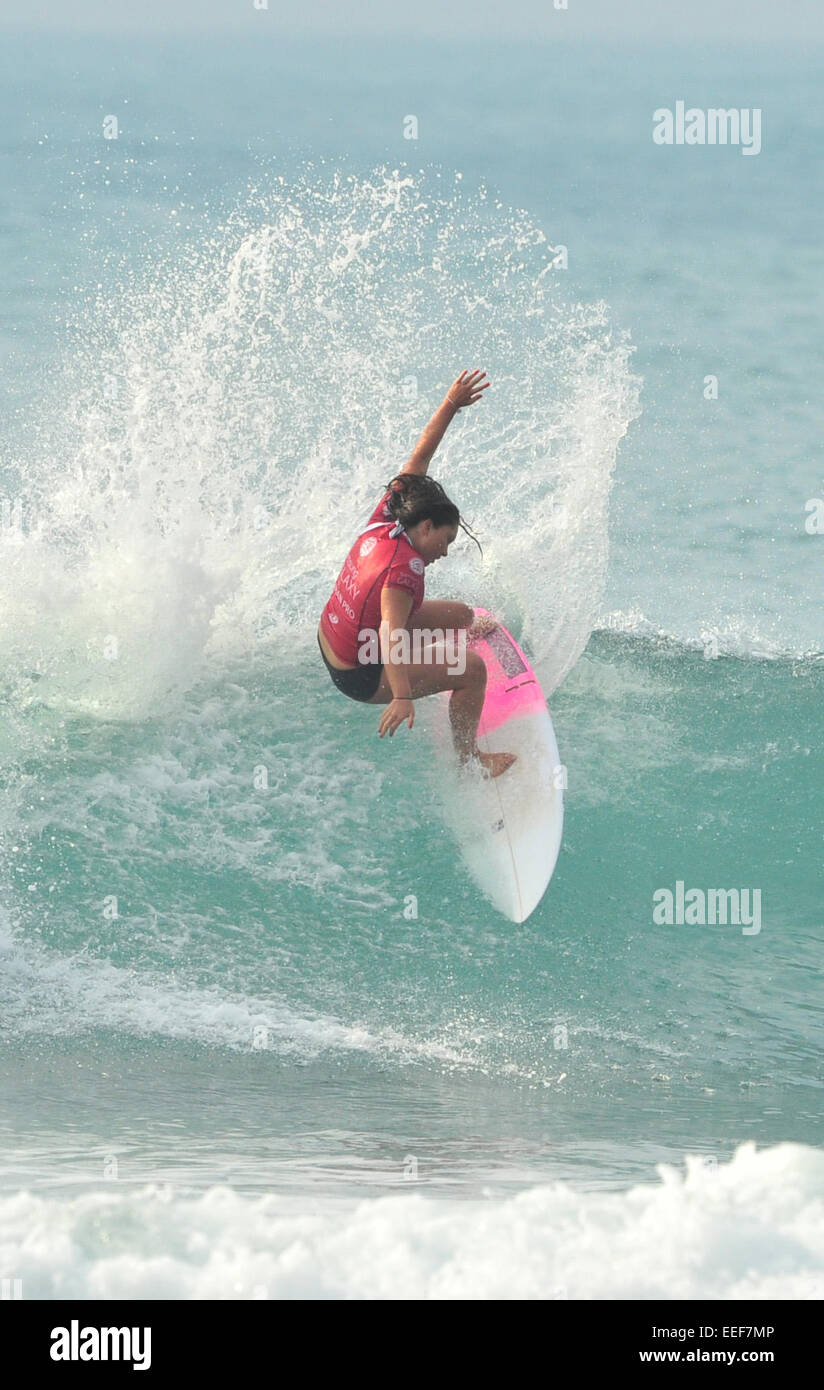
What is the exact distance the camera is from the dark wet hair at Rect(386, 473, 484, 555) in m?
6.66

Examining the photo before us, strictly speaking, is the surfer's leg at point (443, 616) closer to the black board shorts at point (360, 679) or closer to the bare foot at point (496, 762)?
the black board shorts at point (360, 679)

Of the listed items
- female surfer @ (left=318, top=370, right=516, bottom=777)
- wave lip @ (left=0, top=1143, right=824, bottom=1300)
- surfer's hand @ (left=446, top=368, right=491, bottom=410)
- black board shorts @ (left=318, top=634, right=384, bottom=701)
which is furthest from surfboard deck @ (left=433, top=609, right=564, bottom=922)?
wave lip @ (left=0, top=1143, right=824, bottom=1300)

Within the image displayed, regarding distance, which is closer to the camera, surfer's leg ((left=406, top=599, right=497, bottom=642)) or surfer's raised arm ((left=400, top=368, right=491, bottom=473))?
surfer's raised arm ((left=400, top=368, right=491, bottom=473))

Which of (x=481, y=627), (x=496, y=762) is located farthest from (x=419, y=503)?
(x=496, y=762)

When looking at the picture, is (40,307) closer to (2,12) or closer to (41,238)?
(41,238)

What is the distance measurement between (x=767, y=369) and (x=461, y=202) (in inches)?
446

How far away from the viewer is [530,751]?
769 centimetres

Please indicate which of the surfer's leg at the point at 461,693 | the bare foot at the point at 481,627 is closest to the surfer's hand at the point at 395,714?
the surfer's leg at the point at 461,693

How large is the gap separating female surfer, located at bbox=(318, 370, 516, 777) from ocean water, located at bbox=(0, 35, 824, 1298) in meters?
1.00

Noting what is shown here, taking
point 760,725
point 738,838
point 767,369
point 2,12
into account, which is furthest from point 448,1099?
point 2,12

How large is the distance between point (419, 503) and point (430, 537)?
142mm

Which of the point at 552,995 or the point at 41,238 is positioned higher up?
the point at 41,238

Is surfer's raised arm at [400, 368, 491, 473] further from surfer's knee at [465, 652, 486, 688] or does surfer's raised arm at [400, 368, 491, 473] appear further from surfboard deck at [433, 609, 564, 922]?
surfboard deck at [433, 609, 564, 922]

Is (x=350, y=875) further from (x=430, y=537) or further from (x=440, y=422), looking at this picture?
(x=440, y=422)
